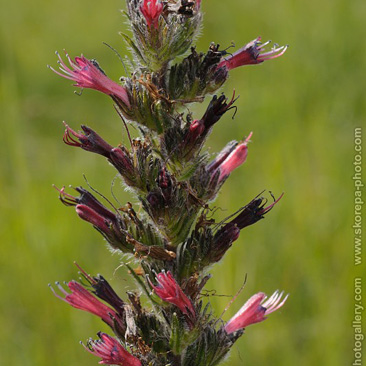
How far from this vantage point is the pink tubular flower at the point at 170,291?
315 cm

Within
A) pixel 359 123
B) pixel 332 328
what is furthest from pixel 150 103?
pixel 359 123

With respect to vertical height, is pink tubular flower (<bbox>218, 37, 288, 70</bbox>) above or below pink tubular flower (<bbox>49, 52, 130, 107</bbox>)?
below

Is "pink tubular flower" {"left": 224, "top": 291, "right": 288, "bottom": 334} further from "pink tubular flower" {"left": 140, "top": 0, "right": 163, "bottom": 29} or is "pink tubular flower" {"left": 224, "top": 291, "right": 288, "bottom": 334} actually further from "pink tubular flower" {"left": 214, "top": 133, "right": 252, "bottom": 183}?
"pink tubular flower" {"left": 140, "top": 0, "right": 163, "bottom": 29}

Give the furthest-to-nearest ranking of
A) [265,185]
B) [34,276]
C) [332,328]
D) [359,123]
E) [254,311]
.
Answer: [359,123] < [265,185] < [34,276] < [332,328] < [254,311]

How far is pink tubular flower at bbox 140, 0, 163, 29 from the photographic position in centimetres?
315

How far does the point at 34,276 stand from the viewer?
237 inches

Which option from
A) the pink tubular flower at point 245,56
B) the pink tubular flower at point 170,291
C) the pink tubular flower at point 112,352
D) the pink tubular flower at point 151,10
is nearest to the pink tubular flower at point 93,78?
the pink tubular flower at point 151,10

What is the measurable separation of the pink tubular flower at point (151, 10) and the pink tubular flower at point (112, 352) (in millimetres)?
1554

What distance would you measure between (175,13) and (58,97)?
8.62 metres

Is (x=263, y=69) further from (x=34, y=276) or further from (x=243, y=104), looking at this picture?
(x=34, y=276)

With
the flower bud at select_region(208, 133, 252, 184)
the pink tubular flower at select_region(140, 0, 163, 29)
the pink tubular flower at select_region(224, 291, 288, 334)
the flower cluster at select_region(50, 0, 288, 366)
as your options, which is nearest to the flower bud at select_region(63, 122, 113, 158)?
the flower cluster at select_region(50, 0, 288, 366)

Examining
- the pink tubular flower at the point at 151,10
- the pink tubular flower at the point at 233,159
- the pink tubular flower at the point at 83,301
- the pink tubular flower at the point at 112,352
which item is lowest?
the pink tubular flower at the point at 112,352

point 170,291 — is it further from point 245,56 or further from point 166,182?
point 245,56

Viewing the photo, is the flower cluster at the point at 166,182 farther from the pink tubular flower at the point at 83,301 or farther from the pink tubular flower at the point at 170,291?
the pink tubular flower at the point at 83,301
